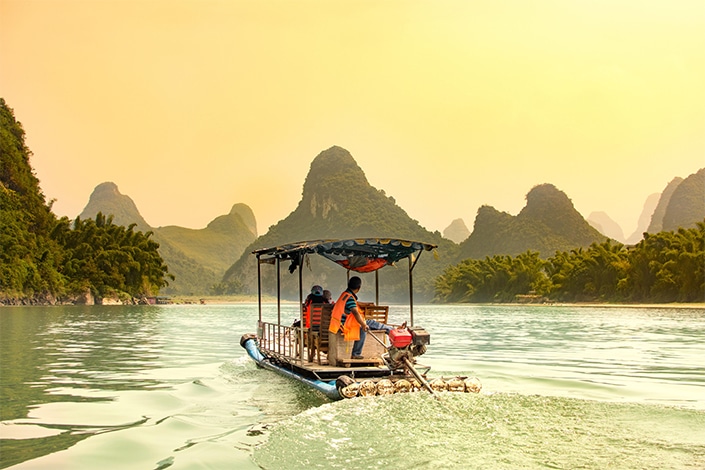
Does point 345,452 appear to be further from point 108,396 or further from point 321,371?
point 108,396

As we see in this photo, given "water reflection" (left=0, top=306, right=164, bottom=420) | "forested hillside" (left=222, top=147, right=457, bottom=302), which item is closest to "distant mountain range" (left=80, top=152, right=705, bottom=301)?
"forested hillside" (left=222, top=147, right=457, bottom=302)

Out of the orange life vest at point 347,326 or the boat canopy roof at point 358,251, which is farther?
the boat canopy roof at point 358,251

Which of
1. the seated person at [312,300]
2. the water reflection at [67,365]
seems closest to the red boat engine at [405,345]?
the seated person at [312,300]

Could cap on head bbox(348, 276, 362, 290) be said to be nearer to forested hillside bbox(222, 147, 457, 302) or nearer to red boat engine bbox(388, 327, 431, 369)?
red boat engine bbox(388, 327, 431, 369)

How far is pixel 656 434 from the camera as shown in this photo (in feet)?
24.1

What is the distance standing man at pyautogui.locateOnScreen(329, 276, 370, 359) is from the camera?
10164mm

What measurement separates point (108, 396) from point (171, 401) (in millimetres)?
1118

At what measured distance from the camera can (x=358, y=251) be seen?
41.1ft

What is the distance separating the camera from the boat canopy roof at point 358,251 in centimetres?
1074

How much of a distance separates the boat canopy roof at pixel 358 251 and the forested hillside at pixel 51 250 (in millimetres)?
59104

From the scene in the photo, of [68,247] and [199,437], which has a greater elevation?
[68,247]

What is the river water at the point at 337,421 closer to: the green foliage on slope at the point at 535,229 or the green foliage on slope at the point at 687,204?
the green foliage on slope at the point at 687,204

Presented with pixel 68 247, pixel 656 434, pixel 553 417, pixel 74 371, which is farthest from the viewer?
pixel 68 247

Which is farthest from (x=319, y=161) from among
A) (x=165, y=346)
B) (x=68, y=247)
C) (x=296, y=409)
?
(x=296, y=409)
